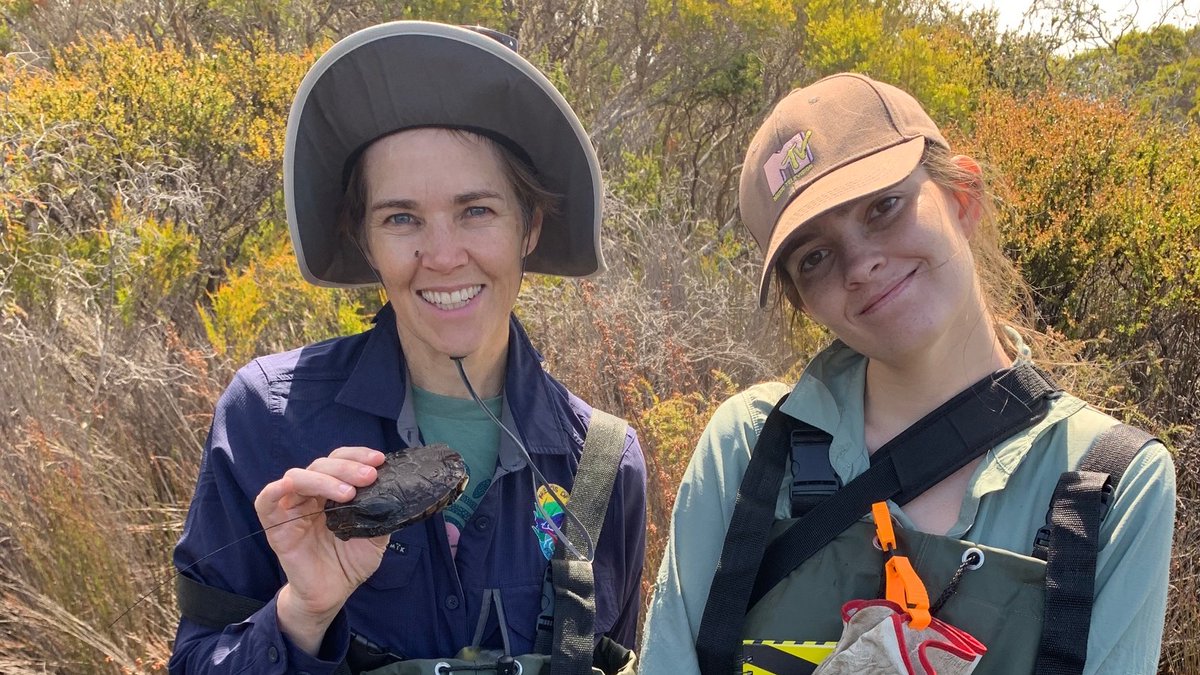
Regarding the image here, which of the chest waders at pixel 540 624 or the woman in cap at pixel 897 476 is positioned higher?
the woman in cap at pixel 897 476

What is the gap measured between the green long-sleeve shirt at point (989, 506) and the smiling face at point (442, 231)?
570 mm

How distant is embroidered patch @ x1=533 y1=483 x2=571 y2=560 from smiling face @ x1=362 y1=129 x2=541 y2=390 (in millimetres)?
356

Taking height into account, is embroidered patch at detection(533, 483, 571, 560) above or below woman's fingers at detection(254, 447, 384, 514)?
below

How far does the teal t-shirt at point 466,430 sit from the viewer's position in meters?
2.15

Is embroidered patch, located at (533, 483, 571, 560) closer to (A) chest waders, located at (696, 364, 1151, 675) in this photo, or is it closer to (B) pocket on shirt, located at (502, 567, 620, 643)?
(B) pocket on shirt, located at (502, 567, 620, 643)

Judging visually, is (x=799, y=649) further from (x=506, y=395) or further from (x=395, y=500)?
(x=506, y=395)

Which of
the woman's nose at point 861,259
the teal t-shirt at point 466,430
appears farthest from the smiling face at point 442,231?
the woman's nose at point 861,259

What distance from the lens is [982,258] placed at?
2.06 m

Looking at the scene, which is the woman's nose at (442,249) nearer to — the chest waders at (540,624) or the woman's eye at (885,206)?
the chest waders at (540,624)

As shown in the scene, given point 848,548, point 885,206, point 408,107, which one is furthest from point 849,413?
point 408,107

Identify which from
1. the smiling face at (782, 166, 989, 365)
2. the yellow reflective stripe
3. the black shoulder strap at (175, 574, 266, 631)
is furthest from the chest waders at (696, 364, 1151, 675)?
the black shoulder strap at (175, 574, 266, 631)

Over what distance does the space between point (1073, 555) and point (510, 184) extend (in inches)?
51.8

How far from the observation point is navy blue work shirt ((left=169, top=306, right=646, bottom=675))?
1.94 metres

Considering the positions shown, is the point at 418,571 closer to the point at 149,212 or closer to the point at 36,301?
the point at 36,301
